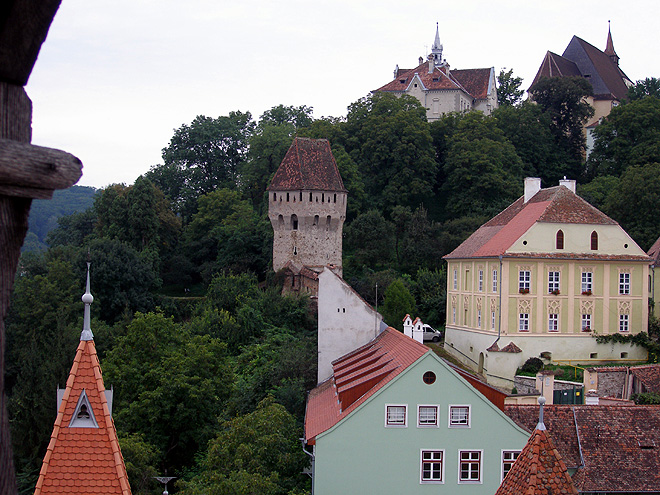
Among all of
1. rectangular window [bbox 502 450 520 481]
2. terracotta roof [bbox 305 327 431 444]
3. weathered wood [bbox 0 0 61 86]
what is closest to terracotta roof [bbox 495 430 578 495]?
weathered wood [bbox 0 0 61 86]

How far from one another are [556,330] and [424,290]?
1290cm

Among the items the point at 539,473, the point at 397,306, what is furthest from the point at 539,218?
the point at 539,473

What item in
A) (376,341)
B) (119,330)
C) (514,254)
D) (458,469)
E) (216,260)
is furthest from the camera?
(216,260)

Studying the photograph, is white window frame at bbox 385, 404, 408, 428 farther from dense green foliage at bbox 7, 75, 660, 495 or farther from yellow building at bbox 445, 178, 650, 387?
yellow building at bbox 445, 178, 650, 387

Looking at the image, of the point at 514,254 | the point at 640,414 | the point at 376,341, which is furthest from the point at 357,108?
the point at 640,414

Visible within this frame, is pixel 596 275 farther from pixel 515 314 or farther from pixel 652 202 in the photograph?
pixel 652 202

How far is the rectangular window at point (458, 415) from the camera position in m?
23.4

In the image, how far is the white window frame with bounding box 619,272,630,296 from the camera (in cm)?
3900

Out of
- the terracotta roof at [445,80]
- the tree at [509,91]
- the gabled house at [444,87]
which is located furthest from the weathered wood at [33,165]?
the tree at [509,91]

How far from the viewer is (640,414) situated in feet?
80.6

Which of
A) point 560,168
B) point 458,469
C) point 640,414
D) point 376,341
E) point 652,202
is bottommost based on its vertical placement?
point 458,469

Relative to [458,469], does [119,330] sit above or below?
above

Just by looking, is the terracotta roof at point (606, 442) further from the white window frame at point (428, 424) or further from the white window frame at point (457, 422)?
the white window frame at point (428, 424)

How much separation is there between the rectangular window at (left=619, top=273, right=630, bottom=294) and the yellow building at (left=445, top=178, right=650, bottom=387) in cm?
5
